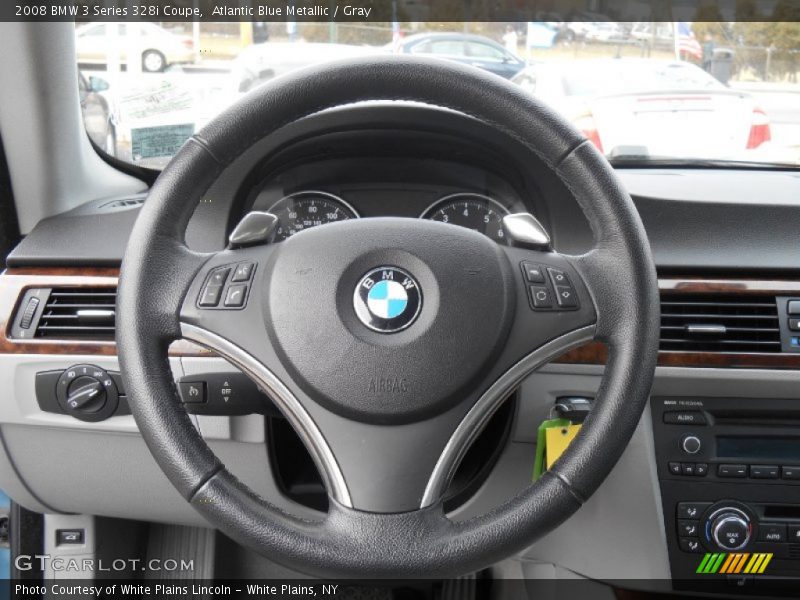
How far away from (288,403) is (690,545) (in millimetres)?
837

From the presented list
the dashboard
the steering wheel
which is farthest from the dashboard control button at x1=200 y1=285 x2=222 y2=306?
the dashboard

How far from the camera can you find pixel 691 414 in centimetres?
156

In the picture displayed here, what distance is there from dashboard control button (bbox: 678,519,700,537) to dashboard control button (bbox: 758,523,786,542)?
11cm

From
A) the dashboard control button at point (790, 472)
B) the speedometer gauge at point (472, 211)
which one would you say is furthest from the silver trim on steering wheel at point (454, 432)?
the dashboard control button at point (790, 472)

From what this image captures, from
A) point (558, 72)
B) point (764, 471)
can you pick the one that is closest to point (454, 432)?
point (764, 471)

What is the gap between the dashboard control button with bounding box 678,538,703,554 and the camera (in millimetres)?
1570

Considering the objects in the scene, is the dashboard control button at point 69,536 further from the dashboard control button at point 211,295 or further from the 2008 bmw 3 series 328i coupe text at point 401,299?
the dashboard control button at point 211,295

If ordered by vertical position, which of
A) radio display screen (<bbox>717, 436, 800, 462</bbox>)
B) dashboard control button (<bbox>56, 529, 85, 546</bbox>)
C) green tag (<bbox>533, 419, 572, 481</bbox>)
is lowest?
dashboard control button (<bbox>56, 529, 85, 546</bbox>)

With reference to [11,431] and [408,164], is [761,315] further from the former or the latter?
[11,431]

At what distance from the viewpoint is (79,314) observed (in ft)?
5.26

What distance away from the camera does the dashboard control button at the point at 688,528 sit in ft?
5.13

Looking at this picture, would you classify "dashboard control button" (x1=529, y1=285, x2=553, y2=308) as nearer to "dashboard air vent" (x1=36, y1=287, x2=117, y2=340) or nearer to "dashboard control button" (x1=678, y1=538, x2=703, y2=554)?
"dashboard control button" (x1=678, y1=538, x2=703, y2=554)

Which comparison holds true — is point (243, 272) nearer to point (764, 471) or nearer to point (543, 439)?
point (543, 439)

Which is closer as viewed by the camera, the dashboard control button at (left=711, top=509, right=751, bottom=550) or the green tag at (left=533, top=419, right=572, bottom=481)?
the green tag at (left=533, top=419, right=572, bottom=481)
